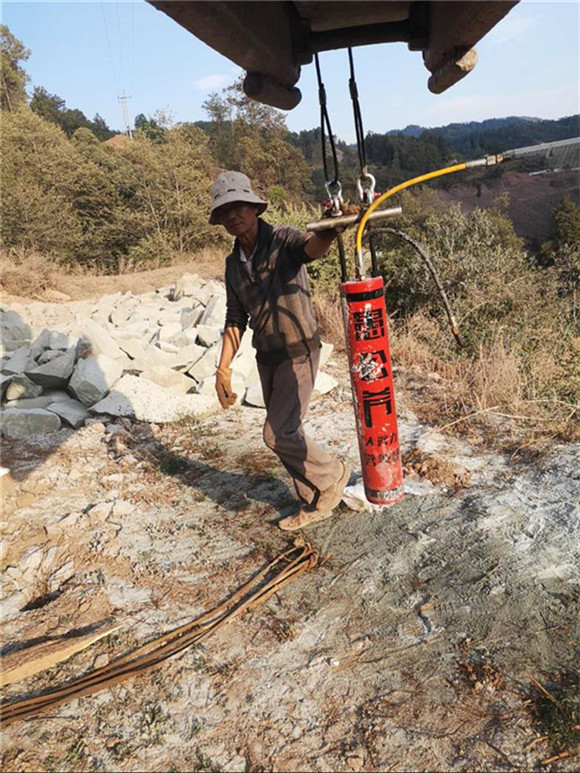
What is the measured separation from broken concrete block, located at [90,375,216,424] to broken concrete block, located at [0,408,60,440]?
1.35ft

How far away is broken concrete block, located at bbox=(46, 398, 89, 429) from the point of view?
199 inches

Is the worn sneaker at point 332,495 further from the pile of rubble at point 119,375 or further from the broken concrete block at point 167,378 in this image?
the broken concrete block at point 167,378

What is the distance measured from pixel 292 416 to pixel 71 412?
125 inches

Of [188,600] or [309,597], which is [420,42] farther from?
[188,600]

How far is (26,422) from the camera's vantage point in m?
4.90

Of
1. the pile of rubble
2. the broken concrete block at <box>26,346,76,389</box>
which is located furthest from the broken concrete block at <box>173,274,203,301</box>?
the broken concrete block at <box>26,346,76,389</box>

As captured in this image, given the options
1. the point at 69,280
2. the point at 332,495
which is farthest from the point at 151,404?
the point at 69,280

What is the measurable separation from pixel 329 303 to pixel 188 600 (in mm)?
5697

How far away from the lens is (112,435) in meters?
4.91

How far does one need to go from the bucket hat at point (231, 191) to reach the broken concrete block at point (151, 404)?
289 centimetres

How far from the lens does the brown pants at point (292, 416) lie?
2.82 m

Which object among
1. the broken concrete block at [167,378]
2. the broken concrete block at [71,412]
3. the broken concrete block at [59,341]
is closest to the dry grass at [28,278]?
the broken concrete block at [59,341]

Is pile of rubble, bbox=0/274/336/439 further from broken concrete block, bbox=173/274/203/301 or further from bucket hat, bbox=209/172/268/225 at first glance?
bucket hat, bbox=209/172/268/225

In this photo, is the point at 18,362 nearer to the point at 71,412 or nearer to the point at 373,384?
the point at 71,412
